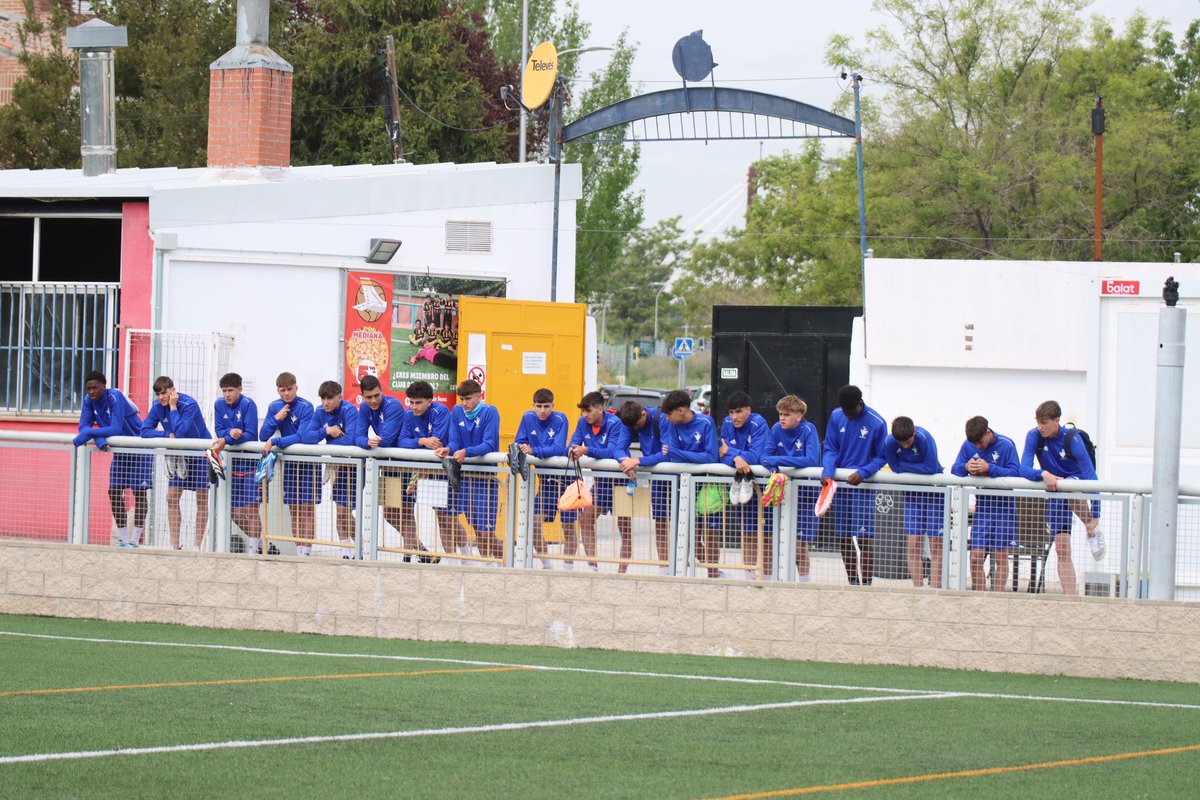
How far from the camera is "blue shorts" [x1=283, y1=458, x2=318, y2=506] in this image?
40.1 ft

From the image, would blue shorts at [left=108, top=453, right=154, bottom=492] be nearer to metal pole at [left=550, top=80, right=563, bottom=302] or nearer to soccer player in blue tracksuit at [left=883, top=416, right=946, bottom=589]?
soccer player in blue tracksuit at [left=883, top=416, right=946, bottom=589]

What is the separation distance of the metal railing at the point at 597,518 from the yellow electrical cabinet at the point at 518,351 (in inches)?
204

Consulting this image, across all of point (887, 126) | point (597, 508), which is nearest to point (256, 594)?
point (597, 508)

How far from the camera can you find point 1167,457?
10445 millimetres

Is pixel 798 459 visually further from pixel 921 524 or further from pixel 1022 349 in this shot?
pixel 1022 349

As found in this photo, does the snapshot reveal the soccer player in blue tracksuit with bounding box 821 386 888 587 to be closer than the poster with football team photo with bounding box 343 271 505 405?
Yes

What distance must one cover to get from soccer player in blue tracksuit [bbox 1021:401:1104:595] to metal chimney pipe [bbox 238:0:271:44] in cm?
1286

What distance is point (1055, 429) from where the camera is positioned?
450 inches

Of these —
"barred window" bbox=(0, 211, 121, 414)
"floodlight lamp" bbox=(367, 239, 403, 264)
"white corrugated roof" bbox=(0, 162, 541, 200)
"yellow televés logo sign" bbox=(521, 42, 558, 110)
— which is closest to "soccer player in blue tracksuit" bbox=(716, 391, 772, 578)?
"floodlight lamp" bbox=(367, 239, 403, 264)

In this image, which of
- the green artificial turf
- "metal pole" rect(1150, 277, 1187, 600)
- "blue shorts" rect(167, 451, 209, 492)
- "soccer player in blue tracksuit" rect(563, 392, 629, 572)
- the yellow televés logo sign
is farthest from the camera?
the yellow televés logo sign

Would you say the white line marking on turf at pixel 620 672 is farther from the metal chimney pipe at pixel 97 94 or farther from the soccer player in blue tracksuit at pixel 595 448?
the metal chimney pipe at pixel 97 94

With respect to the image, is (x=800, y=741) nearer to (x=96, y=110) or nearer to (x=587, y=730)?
(x=587, y=730)

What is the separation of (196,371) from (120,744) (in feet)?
30.1

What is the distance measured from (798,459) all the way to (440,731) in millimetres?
4299
